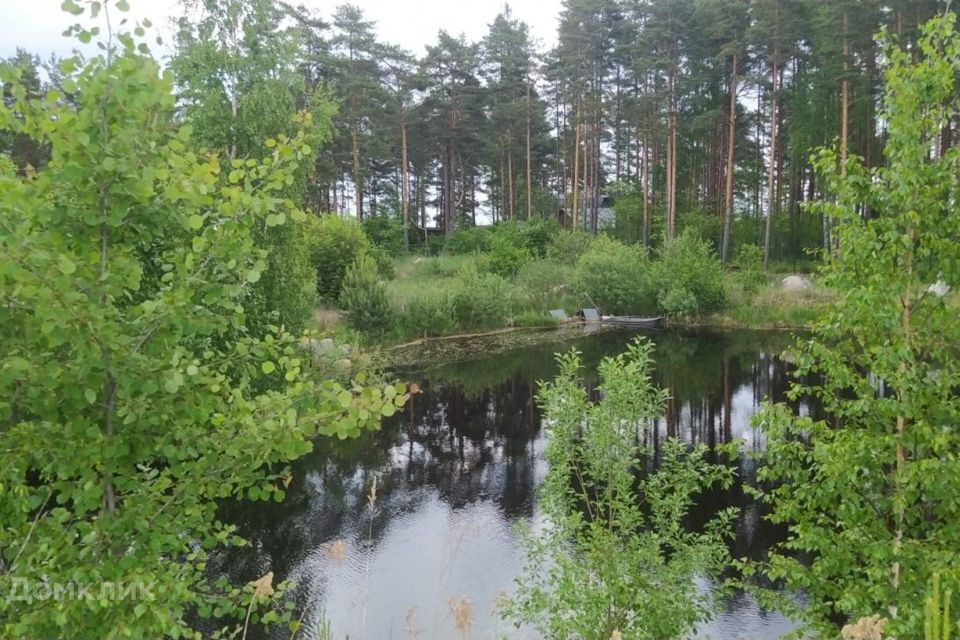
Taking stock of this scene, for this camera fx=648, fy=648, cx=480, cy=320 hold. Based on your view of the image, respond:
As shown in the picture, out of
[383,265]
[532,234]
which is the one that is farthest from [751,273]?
[383,265]

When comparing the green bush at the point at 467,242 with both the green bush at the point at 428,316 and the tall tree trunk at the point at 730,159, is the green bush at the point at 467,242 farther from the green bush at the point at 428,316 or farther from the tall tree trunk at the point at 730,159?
the tall tree trunk at the point at 730,159

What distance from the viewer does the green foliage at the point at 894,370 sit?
15.4 feet

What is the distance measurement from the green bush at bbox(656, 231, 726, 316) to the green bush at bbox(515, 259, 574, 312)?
5193 mm

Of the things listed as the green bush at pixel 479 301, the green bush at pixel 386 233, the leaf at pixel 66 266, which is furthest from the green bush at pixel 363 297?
the leaf at pixel 66 266

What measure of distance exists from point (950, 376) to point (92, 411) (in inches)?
217

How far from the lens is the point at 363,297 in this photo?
24.9 m

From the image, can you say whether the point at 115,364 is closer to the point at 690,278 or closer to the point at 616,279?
the point at 616,279

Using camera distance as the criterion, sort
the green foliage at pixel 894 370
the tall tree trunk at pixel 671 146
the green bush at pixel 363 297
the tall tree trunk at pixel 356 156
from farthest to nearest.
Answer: the tall tree trunk at pixel 356 156 < the tall tree trunk at pixel 671 146 < the green bush at pixel 363 297 < the green foliage at pixel 894 370

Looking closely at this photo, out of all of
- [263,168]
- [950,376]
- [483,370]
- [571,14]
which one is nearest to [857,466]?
[950,376]

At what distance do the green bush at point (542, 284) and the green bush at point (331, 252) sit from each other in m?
9.69

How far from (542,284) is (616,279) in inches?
153

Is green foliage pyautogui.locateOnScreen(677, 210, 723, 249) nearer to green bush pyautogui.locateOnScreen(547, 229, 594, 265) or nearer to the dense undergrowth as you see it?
the dense undergrowth

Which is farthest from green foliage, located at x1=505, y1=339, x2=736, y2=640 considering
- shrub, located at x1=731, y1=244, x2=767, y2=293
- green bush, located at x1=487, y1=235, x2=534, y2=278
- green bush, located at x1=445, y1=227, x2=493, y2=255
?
green bush, located at x1=445, y1=227, x2=493, y2=255

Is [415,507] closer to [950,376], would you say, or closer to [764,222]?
[950,376]
